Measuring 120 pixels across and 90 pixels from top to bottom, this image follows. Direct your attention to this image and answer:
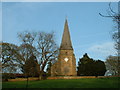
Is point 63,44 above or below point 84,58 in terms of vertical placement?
above

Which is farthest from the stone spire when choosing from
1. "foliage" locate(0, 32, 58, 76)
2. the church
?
"foliage" locate(0, 32, 58, 76)

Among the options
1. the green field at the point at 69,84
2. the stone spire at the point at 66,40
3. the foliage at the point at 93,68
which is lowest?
the green field at the point at 69,84

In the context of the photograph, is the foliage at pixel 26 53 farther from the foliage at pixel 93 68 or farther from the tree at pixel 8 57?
the foliage at pixel 93 68

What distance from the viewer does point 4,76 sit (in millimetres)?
23875

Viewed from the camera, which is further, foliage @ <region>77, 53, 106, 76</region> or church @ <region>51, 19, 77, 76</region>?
church @ <region>51, 19, 77, 76</region>

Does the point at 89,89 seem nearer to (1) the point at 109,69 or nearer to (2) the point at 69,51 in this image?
(1) the point at 109,69

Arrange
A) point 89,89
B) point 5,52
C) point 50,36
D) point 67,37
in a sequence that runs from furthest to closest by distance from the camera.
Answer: point 67,37
point 50,36
point 5,52
point 89,89

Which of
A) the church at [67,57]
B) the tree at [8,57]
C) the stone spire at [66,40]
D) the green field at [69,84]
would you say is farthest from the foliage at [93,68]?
the tree at [8,57]

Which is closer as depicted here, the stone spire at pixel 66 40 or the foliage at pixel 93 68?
the foliage at pixel 93 68

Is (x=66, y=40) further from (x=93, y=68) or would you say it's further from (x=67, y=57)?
(x=93, y=68)

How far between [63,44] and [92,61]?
40.1 feet

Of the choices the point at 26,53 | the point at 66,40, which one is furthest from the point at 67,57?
the point at 26,53

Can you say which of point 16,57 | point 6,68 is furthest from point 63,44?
point 6,68

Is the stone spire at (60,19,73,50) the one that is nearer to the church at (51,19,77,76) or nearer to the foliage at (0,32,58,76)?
the church at (51,19,77,76)
